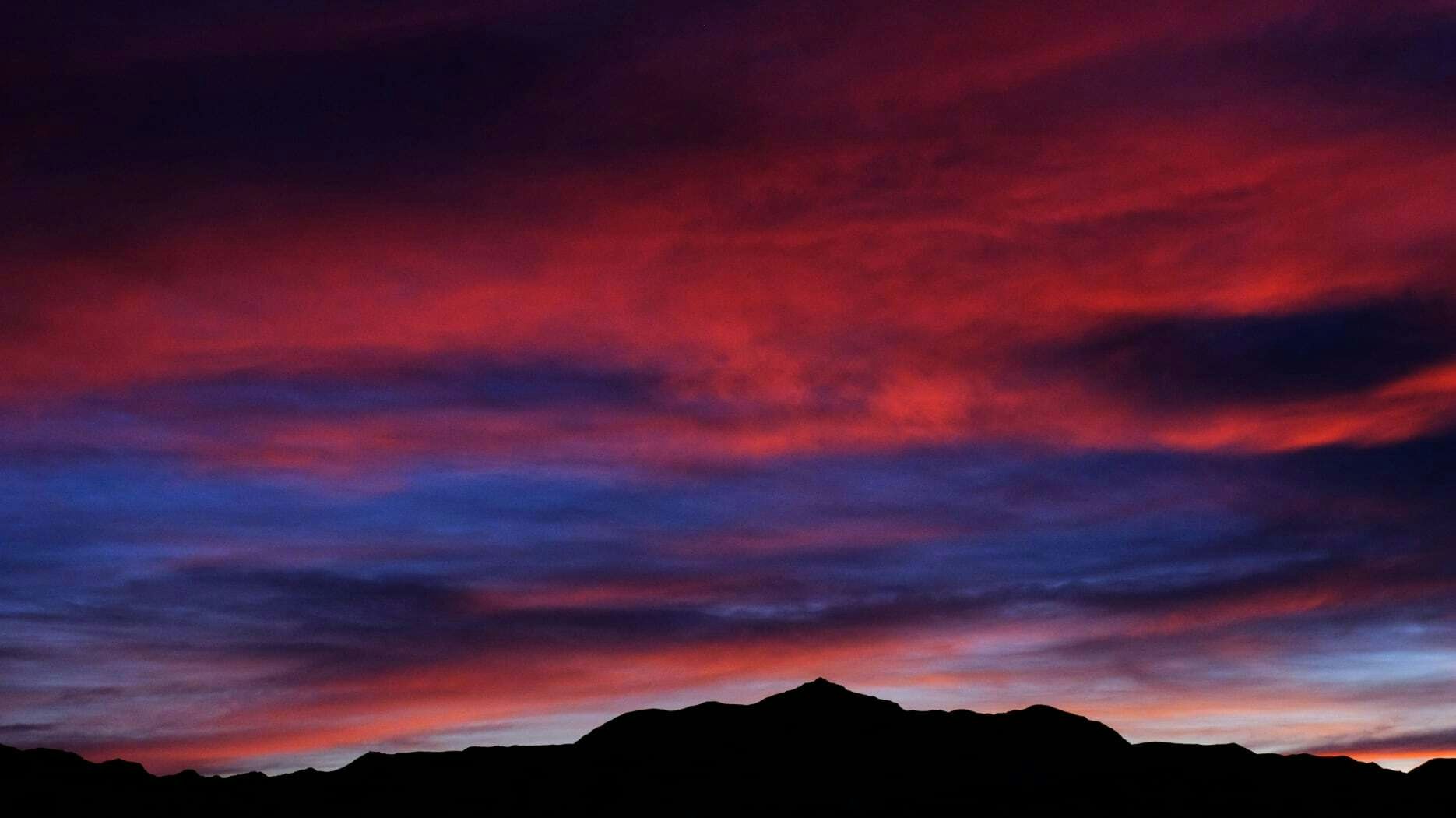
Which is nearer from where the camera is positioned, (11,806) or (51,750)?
(11,806)

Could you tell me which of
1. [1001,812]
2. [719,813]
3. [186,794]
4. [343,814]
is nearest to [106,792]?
[186,794]

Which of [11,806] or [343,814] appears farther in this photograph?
[343,814]

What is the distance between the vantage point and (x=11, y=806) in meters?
180

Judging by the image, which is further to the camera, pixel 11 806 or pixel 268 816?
pixel 268 816

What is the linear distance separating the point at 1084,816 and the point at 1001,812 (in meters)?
11.3

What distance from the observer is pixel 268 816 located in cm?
19600

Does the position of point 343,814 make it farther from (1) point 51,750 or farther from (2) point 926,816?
(2) point 926,816

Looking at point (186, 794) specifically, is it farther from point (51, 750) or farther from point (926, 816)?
point (926, 816)

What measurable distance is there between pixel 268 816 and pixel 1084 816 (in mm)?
111467

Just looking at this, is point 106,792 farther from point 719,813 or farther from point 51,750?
point 719,813

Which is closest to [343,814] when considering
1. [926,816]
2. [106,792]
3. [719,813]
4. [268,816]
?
[268,816]

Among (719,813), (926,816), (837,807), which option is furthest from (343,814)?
(926,816)

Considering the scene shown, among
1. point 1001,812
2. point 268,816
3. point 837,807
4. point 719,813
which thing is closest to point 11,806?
point 268,816

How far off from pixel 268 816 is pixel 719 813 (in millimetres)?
61266
